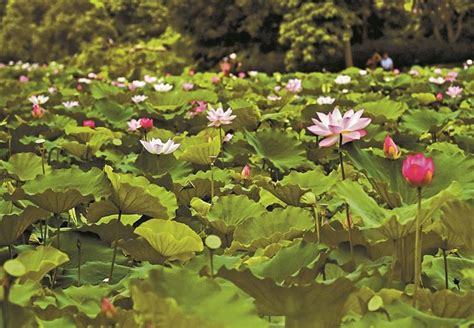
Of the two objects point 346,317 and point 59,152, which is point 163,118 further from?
point 346,317

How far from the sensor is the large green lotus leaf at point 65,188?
4.66 ft

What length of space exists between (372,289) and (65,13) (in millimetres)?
21177

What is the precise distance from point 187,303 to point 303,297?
0.41 ft

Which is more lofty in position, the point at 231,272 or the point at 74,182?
the point at 231,272

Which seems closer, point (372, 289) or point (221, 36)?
point (372, 289)

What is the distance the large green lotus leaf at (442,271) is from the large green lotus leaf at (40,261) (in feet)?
1.76

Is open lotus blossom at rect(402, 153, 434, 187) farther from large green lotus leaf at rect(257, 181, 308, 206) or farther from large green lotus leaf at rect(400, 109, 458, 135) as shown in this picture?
large green lotus leaf at rect(400, 109, 458, 135)

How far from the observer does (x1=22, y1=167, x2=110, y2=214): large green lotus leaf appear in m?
1.42

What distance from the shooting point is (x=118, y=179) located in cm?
147

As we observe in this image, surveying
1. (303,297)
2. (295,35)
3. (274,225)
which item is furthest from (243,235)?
(295,35)

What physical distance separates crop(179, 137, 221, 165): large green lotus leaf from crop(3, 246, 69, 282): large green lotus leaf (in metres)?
0.86

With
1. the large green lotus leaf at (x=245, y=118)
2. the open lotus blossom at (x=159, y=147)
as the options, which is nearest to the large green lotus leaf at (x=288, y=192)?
the open lotus blossom at (x=159, y=147)

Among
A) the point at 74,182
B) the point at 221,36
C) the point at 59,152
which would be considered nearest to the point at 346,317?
the point at 74,182

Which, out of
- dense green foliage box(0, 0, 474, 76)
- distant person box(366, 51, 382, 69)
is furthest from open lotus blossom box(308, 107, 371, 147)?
dense green foliage box(0, 0, 474, 76)
